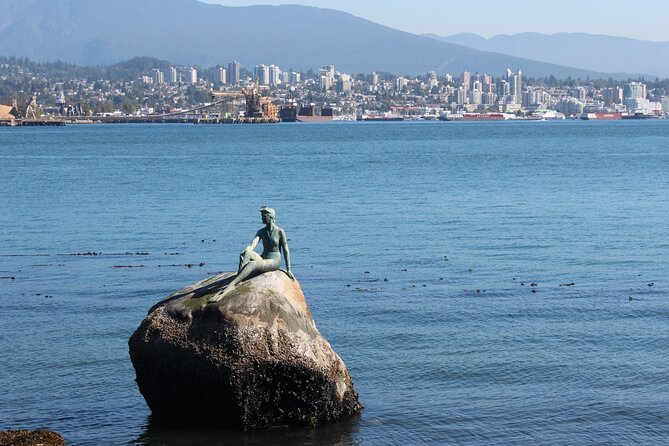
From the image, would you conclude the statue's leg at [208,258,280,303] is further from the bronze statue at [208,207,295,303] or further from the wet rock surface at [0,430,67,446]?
the wet rock surface at [0,430,67,446]

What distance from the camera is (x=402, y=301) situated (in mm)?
22750

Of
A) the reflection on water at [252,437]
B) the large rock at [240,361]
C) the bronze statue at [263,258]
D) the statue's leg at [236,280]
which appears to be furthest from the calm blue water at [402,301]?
the bronze statue at [263,258]

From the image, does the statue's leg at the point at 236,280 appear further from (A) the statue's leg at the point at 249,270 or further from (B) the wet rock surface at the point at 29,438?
(B) the wet rock surface at the point at 29,438

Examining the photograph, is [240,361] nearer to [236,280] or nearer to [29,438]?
[236,280]

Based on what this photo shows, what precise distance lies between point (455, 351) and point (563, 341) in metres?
1.88

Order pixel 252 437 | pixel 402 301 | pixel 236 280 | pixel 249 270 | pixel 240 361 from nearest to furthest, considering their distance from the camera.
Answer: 1. pixel 240 361
2. pixel 252 437
3. pixel 236 280
4. pixel 249 270
5. pixel 402 301

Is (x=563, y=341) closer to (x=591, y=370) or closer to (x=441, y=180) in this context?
(x=591, y=370)

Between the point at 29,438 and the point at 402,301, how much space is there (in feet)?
35.3

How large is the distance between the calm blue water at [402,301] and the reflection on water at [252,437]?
29mm

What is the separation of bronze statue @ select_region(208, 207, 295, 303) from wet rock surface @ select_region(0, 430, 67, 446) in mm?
2525

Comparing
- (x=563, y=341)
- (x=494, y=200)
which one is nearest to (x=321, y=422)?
(x=563, y=341)

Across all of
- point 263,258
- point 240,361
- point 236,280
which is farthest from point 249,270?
point 240,361

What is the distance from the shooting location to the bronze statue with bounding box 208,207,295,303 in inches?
587

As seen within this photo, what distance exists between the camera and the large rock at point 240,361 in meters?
14.3
